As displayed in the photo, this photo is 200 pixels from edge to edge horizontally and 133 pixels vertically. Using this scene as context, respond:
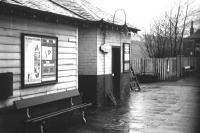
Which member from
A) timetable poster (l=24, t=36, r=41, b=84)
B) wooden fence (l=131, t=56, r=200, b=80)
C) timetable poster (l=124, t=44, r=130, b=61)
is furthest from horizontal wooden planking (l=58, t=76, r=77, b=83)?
wooden fence (l=131, t=56, r=200, b=80)

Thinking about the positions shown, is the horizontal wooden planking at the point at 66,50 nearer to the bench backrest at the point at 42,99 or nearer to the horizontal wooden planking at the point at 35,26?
the horizontal wooden planking at the point at 35,26

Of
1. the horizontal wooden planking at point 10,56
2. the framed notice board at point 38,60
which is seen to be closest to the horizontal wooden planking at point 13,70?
the framed notice board at point 38,60

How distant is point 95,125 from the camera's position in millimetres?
9414

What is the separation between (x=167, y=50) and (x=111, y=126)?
1055 inches

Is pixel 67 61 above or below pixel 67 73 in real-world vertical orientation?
above

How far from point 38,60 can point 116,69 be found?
22.4 feet

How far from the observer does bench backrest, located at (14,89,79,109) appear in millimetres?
7595

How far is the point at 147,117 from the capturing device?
10.7m

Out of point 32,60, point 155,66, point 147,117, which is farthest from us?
point 155,66

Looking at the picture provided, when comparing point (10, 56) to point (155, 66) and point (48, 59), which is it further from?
point (155, 66)

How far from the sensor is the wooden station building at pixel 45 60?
7.31 metres

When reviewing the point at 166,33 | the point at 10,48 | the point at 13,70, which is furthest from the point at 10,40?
the point at 166,33

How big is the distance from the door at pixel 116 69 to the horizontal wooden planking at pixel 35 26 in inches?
180

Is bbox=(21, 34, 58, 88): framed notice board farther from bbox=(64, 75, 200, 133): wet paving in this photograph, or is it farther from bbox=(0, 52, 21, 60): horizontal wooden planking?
bbox=(64, 75, 200, 133): wet paving
